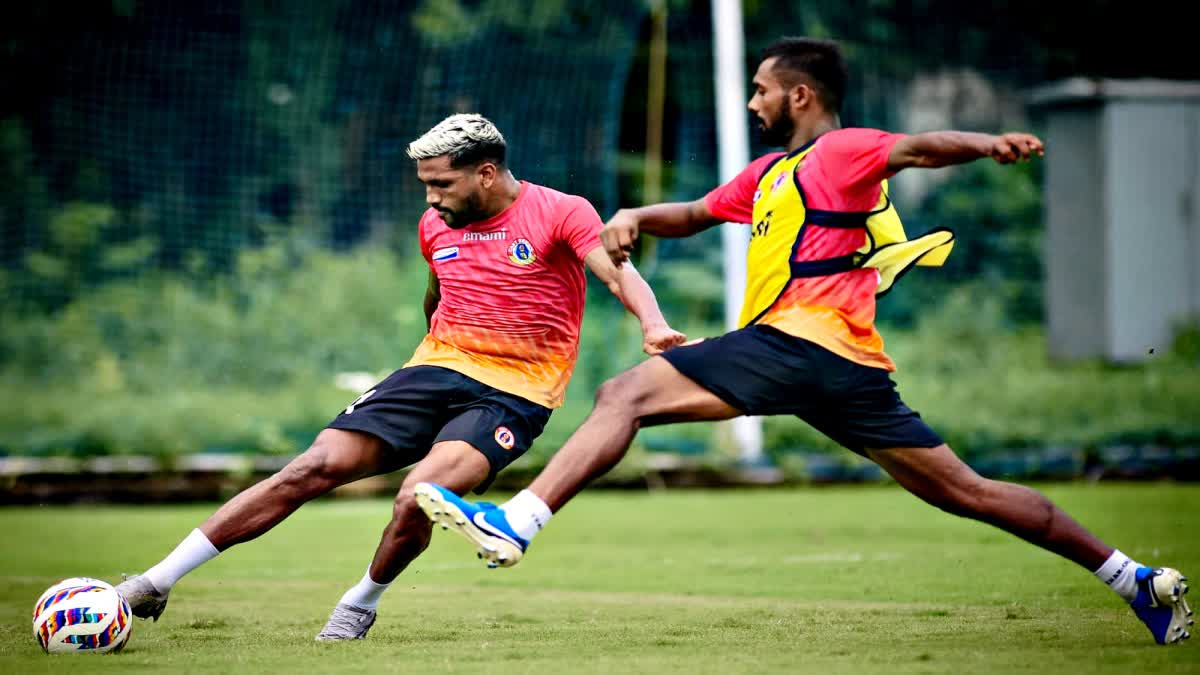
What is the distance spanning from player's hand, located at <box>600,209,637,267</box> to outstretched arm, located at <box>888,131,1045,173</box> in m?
1.00

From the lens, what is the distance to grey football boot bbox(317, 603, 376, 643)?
6883mm

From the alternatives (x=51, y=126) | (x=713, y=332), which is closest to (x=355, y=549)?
(x=713, y=332)

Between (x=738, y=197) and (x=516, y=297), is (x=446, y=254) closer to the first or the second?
(x=516, y=297)

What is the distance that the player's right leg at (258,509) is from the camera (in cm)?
667

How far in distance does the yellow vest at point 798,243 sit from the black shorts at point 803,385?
0.21 m

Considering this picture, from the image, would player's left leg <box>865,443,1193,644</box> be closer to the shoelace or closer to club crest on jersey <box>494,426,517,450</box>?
club crest on jersey <box>494,426,517,450</box>

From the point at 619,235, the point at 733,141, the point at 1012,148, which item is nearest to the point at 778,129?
the point at 619,235

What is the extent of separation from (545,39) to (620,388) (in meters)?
11.5

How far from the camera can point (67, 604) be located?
21.1 feet

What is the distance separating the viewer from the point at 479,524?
5707mm

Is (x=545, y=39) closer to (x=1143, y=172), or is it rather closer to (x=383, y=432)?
(x=1143, y=172)

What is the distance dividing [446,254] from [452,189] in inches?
14.2

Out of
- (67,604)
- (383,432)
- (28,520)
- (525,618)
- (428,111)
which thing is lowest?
(28,520)

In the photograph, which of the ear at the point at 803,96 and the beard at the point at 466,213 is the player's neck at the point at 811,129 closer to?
the ear at the point at 803,96
